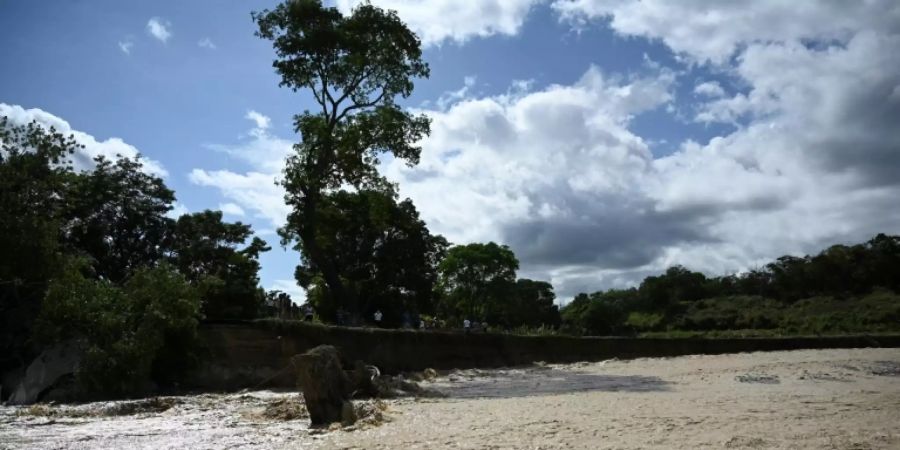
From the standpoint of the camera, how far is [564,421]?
9.80m

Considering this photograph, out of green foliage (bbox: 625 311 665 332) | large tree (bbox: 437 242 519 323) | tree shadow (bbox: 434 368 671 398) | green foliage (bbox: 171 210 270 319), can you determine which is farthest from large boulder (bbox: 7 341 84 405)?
green foliage (bbox: 625 311 665 332)

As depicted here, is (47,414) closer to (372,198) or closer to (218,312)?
(218,312)

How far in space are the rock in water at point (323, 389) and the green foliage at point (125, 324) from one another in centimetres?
847

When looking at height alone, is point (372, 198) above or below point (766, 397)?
above

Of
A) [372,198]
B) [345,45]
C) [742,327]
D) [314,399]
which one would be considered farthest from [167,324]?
[742,327]

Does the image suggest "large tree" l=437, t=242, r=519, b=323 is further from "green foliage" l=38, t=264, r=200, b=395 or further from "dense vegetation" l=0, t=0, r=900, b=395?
"green foliage" l=38, t=264, r=200, b=395

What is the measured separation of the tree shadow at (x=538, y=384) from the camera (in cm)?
1555

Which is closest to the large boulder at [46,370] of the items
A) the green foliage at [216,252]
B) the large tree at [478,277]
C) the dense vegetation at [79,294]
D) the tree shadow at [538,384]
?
the dense vegetation at [79,294]

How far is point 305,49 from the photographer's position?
26.3m

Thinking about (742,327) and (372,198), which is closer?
(372,198)

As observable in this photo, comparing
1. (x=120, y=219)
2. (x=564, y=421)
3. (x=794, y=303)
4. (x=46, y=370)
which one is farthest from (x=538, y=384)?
(x=794, y=303)

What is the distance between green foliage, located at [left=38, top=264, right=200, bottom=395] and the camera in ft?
56.2

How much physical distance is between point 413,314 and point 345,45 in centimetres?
1955

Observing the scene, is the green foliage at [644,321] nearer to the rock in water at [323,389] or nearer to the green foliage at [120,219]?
the green foliage at [120,219]
